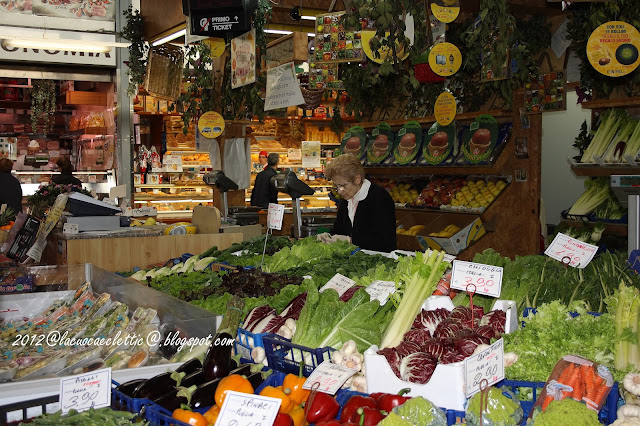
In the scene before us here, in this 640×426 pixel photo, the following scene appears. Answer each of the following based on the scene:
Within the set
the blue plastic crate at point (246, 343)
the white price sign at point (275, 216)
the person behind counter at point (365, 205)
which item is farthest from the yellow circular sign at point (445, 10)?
the blue plastic crate at point (246, 343)

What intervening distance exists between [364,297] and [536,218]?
17.4ft

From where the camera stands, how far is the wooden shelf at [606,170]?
6.45m

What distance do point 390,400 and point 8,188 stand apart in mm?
9016

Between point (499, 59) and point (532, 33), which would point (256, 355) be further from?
point (532, 33)

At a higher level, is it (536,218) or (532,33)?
(532,33)

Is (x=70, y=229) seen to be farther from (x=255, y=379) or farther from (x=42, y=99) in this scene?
(x=42, y=99)

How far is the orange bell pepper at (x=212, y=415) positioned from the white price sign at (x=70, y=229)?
399 cm

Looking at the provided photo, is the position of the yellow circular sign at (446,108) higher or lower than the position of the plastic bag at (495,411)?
higher

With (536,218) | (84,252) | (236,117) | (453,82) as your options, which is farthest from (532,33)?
(84,252)

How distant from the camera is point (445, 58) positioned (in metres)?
6.66

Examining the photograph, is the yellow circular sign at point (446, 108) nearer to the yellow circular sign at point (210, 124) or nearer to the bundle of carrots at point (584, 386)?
the yellow circular sign at point (210, 124)

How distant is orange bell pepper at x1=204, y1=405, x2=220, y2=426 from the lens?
88.2 inches

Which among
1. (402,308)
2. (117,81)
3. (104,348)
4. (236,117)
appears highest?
(117,81)

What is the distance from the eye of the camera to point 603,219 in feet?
22.3
